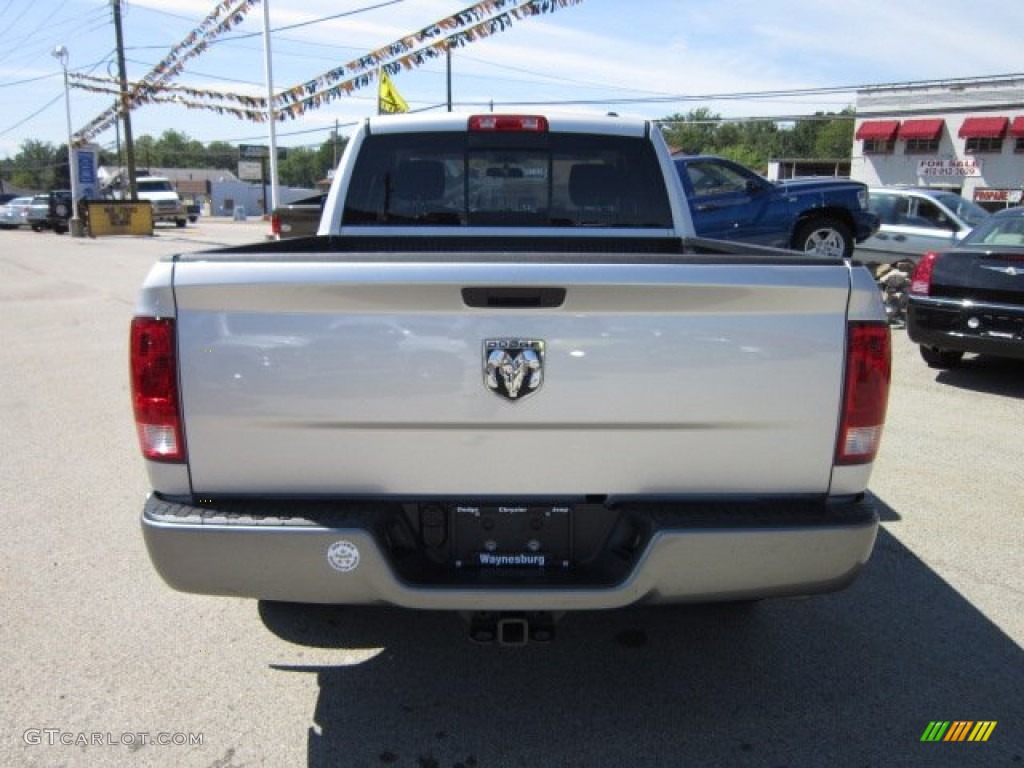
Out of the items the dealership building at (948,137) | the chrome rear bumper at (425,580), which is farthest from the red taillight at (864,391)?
the dealership building at (948,137)

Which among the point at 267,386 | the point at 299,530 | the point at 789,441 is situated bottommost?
the point at 299,530

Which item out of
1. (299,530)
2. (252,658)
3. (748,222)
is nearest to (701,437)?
(299,530)

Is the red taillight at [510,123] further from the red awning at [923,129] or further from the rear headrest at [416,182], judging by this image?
the red awning at [923,129]

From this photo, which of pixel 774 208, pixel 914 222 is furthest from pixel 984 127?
pixel 774 208

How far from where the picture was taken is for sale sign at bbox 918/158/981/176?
36.5 m

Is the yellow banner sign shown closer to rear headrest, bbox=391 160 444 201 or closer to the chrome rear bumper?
rear headrest, bbox=391 160 444 201

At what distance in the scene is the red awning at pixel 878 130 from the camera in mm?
38656

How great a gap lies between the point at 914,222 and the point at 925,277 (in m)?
6.78

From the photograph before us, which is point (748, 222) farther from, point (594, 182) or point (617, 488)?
point (617, 488)

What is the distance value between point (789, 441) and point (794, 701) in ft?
3.76

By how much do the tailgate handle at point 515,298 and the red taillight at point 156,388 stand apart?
0.87m

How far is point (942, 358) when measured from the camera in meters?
8.84

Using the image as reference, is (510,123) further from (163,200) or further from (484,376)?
(163,200)

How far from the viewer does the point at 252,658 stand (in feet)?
10.8
